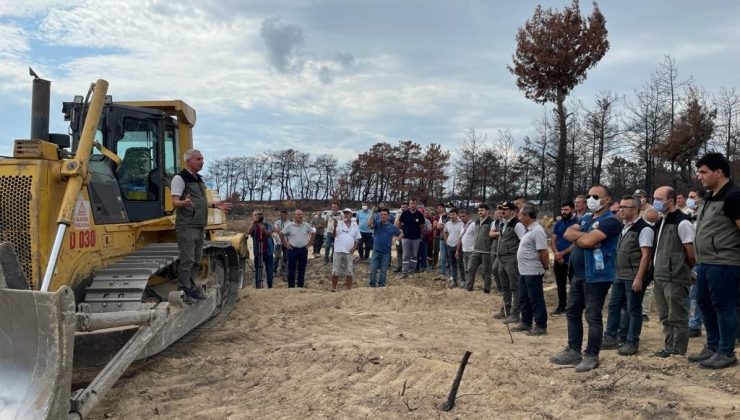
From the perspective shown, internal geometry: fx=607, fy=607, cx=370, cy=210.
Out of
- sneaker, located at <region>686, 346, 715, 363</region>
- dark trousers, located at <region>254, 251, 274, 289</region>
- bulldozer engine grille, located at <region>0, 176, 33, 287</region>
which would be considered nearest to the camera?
bulldozer engine grille, located at <region>0, 176, 33, 287</region>

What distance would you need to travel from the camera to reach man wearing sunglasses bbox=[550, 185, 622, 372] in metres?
5.77

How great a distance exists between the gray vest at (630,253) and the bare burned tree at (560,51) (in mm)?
16765

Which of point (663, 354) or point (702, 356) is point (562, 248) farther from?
point (702, 356)

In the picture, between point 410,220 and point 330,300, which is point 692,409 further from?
point 410,220

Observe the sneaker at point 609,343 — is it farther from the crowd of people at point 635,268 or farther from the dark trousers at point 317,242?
the dark trousers at point 317,242

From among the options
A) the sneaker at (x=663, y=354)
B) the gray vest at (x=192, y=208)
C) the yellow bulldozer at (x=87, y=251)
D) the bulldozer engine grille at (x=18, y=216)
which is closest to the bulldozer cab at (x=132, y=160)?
the yellow bulldozer at (x=87, y=251)

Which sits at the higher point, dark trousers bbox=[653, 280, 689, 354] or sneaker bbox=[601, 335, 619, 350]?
dark trousers bbox=[653, 280, 689, 354]

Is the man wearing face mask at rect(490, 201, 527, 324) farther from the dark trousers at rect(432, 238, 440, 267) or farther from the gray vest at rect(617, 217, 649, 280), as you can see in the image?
the dark trousers at rect(432, 238, 440, 267)

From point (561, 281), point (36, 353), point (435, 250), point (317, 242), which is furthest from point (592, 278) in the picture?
point (317, 242)

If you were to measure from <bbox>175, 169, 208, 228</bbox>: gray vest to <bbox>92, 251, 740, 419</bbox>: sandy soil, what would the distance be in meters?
1.47

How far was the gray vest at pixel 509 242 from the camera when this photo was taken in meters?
9.04

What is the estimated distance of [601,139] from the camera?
30.0 metres

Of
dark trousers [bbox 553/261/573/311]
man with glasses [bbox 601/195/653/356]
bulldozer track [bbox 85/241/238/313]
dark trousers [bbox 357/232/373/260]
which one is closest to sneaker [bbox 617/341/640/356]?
man with glasses [bbox 601/195/653/356]

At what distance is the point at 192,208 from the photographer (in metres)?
6.74
